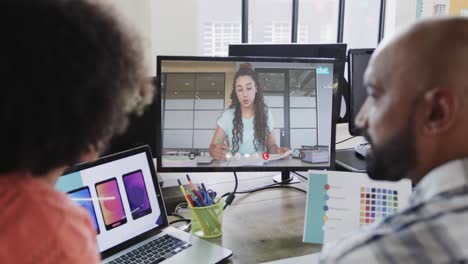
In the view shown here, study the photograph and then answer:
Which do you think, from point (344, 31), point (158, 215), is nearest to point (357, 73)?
point (158, 215)

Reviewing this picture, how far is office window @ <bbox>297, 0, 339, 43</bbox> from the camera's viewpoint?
16.5 feet

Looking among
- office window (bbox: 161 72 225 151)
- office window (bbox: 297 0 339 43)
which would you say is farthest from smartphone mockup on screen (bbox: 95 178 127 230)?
office window (bbox: 297 0 339 43)

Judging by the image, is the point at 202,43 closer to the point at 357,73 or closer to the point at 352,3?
the point at 352,3

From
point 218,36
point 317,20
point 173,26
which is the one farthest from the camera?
point 317,20

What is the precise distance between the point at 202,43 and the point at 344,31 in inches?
72.6

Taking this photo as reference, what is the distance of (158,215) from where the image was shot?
1144mm

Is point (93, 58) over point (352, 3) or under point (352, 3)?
under

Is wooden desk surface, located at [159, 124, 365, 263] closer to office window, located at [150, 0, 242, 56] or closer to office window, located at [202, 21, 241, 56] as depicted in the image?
office window, located at [150, 0, 242, 56]

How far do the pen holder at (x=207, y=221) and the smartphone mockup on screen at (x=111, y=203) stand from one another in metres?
0.19

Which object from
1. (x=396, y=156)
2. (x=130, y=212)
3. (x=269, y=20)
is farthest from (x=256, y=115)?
(x=269, y=20)

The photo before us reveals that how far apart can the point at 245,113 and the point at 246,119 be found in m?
0.02

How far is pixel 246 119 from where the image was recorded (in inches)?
52.2

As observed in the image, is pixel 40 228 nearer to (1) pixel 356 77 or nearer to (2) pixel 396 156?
(2) pixel 396 156

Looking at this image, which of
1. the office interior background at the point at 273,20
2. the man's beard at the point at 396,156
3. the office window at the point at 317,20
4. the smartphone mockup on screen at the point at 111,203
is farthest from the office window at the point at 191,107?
the office window at the point at 317,20
